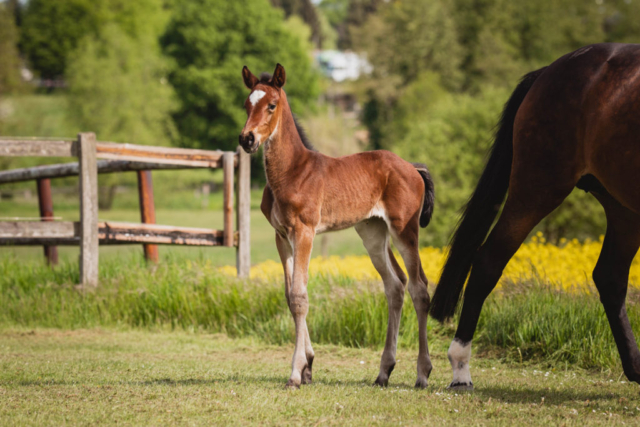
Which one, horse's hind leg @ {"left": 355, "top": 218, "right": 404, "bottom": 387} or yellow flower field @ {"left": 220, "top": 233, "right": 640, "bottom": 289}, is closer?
horse's hind leg @ {"left": 355, "top": 218, "right": 404, "bottom": 387}

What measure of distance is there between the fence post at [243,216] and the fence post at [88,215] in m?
2.04

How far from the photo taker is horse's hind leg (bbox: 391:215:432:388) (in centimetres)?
532

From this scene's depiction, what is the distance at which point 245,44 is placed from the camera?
150 ft

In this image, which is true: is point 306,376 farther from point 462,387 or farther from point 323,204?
point 323,204

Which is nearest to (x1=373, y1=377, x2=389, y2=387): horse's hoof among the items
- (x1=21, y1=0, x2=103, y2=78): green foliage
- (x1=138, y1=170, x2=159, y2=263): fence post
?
(x1=138, y1=170, x2=159, y2=263): fence post

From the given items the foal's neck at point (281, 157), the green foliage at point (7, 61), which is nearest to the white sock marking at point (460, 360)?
the foal's neck at point (281, 157)

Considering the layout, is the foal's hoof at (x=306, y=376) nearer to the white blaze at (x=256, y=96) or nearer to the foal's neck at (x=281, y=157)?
the foal's neck at (x=281, y=157)

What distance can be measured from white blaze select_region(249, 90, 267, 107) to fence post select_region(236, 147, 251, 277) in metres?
4.86

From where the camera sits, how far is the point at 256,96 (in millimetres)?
4926

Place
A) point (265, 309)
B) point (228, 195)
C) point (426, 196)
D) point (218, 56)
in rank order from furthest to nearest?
point (218, 56)
point (228, 195)
point (265, 309)
point (426, 196)

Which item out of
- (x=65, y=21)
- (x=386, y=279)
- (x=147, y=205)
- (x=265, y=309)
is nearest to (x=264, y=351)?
(x=265, y=309)

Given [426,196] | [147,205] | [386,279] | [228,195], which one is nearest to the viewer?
[386,279]

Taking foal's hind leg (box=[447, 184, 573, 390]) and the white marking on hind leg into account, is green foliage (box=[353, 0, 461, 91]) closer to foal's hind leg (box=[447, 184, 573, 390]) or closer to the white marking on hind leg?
foal's hind leg (box=[447, 184, 573, 390])

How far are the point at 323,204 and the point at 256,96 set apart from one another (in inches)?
41.1
